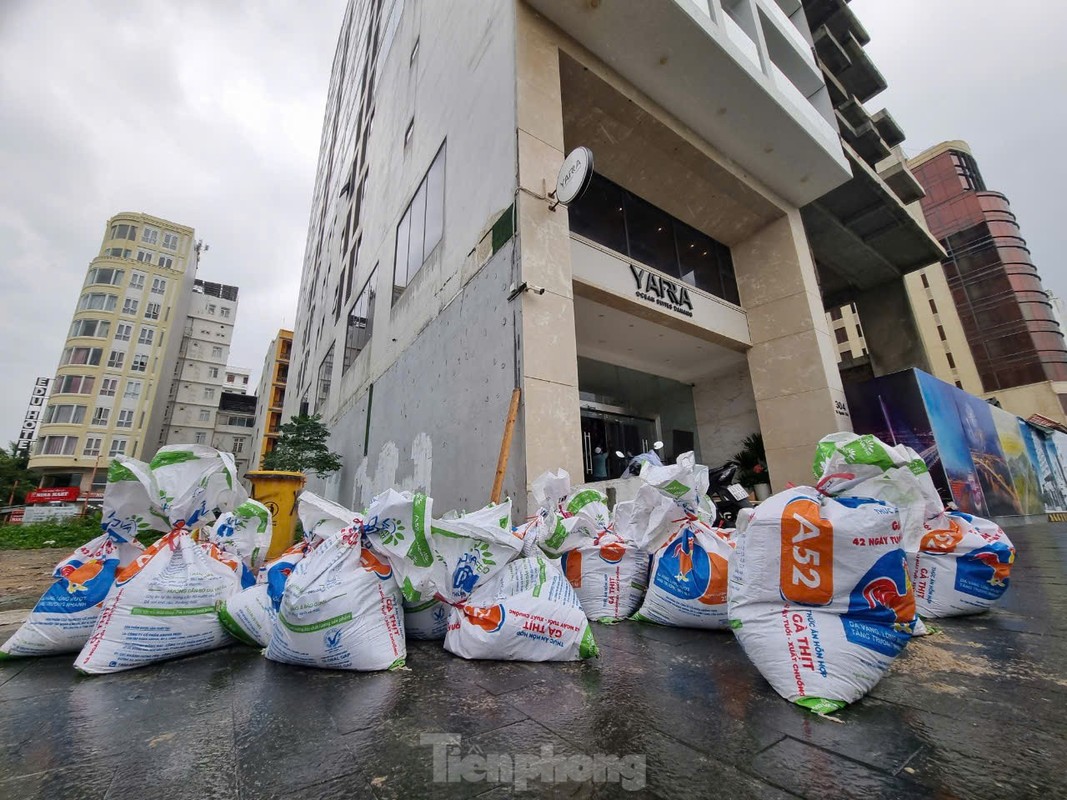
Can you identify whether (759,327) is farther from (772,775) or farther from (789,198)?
(772,775)

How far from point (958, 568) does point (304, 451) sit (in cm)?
1220

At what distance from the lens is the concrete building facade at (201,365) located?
37969mm

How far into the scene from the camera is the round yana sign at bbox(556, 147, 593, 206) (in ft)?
14.1

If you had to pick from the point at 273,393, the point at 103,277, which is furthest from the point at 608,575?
the point at 103,277

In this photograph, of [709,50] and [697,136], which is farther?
[697,136]

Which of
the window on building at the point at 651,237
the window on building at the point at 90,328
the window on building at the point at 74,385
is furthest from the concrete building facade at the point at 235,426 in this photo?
the window on building at the point at 651,237

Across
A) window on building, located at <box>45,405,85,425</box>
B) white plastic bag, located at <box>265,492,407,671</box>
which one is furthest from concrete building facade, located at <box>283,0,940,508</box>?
window on building, located at <box>45,405,85,425</box>

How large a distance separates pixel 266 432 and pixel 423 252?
29478mm

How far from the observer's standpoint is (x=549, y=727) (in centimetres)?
121

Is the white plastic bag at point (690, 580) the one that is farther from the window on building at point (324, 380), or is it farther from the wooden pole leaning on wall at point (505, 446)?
the window on building at point (324, 380)

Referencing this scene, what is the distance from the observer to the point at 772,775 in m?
0.94

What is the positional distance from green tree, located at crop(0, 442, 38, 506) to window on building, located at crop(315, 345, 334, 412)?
2226cm

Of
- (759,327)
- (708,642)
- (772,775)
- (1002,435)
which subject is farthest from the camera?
(1002,435)

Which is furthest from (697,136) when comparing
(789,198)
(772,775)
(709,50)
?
(772,775)
